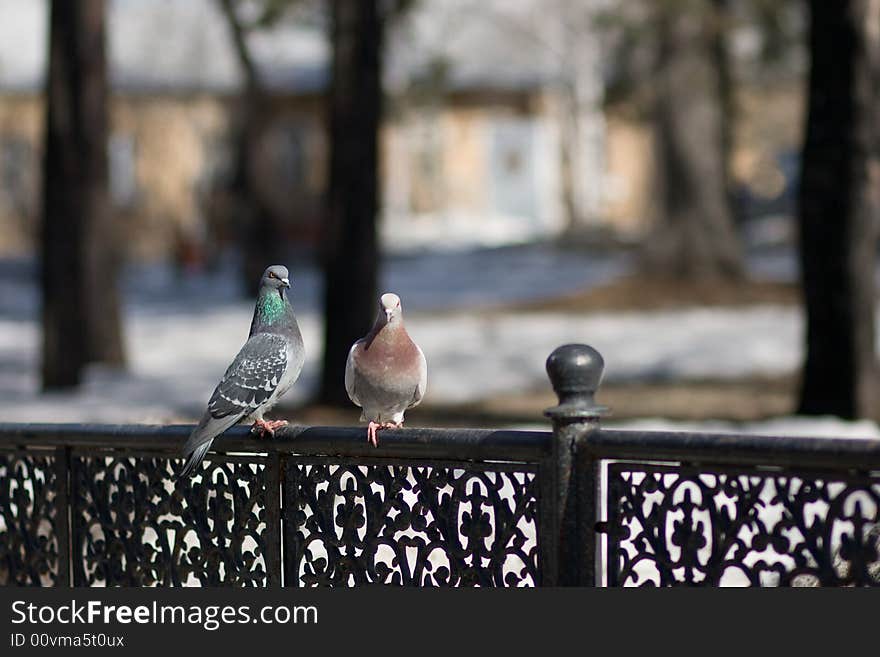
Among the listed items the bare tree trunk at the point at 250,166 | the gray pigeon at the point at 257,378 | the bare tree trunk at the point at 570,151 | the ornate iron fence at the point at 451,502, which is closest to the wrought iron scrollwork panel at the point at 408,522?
the ornate iron fence at the point at 451,502

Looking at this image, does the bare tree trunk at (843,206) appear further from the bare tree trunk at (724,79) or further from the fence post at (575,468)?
the bare tree trunk at (724,79)

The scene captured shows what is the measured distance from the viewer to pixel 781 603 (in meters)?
3.99

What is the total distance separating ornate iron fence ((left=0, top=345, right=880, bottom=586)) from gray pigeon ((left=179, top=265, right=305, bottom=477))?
0.61ft

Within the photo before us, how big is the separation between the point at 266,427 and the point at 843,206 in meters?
7.32

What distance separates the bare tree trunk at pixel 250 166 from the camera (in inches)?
968

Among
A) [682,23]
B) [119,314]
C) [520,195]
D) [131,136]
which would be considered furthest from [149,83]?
[119,314]

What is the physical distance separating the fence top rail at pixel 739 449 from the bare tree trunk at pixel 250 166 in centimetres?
2064

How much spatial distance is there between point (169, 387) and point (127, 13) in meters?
27.7

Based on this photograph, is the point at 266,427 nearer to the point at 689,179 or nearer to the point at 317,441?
the point at 317,441

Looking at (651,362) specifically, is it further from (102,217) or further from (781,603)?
(781,603)

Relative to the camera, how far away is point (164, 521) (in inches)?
212

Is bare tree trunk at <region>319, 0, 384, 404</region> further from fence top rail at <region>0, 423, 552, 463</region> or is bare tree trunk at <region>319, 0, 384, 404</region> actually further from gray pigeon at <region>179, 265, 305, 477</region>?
gray pigeon at <region>179, 265, 305, 477</region>

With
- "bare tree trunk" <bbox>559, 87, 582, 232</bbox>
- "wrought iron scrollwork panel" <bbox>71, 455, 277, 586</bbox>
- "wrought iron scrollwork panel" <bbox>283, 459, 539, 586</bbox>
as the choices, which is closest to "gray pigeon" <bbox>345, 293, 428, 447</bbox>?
"wrought iron scrollwork panel" <bbox>283, 459, 539, 586</bbox>

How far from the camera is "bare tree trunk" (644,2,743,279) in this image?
23.3m
